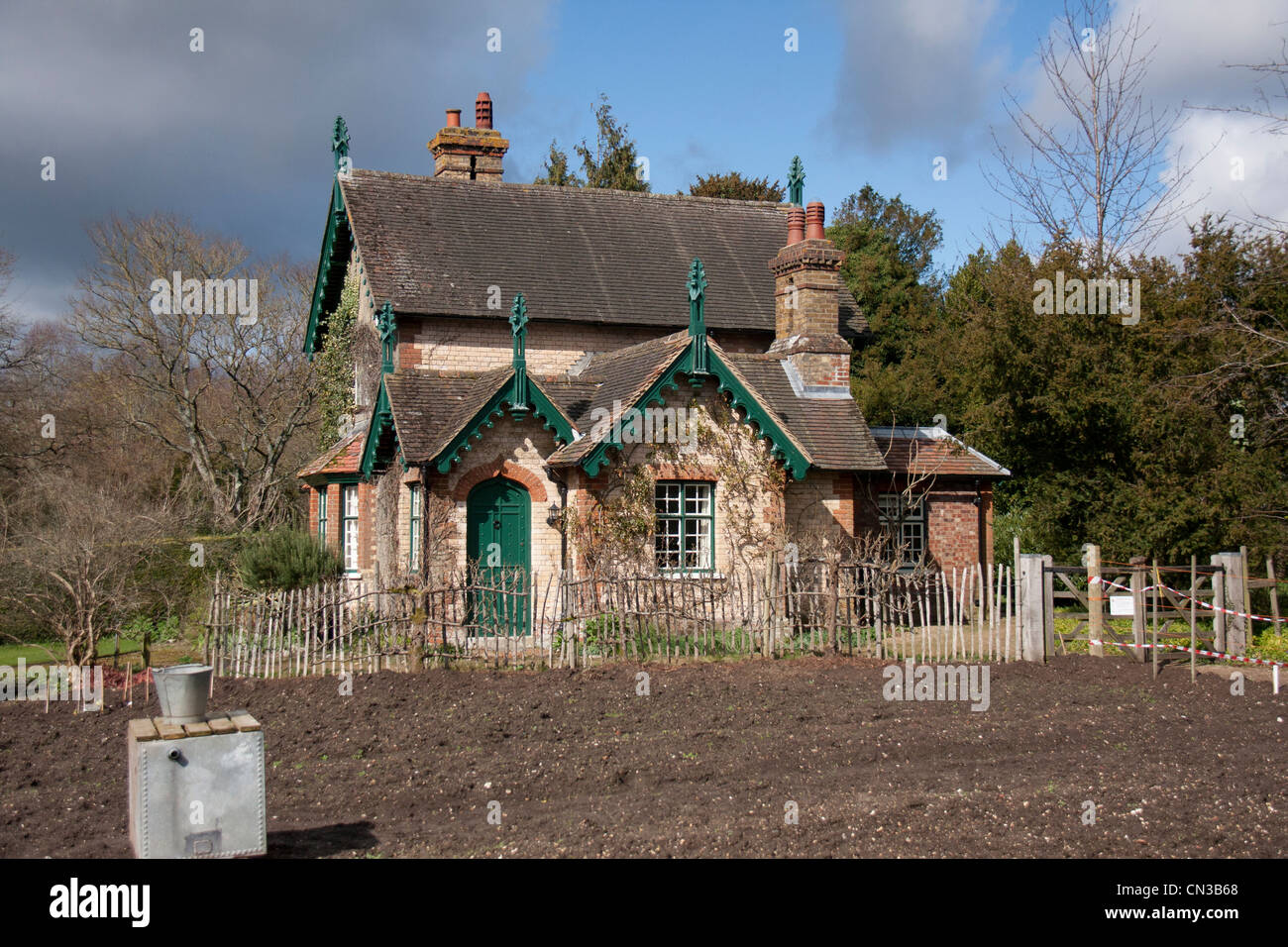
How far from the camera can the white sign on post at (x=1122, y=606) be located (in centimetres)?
1540

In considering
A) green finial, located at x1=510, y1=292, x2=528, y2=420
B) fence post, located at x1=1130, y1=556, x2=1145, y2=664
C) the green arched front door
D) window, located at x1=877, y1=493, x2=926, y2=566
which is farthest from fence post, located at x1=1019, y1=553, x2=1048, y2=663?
green finial, located at x1=510, y1=292, x2=528, y2=420

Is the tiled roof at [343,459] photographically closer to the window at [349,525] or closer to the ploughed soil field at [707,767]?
the window at [349,525]

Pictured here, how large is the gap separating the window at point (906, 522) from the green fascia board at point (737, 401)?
11.1 ft

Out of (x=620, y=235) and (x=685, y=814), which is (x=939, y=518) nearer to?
(x=620, y=235)

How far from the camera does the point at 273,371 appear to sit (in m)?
37.2

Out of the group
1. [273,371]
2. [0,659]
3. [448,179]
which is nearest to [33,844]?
[0,659]

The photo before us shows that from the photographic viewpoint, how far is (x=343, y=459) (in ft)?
74.5

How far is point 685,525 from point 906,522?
18.0 ft

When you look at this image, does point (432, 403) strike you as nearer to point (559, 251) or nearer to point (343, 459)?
point (343, 459)

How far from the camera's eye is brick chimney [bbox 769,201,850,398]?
21.3m

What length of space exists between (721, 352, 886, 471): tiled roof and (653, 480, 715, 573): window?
2.03 metres

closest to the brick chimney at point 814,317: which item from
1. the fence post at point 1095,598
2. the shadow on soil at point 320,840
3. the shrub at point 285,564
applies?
the fence post at point 1095,598
